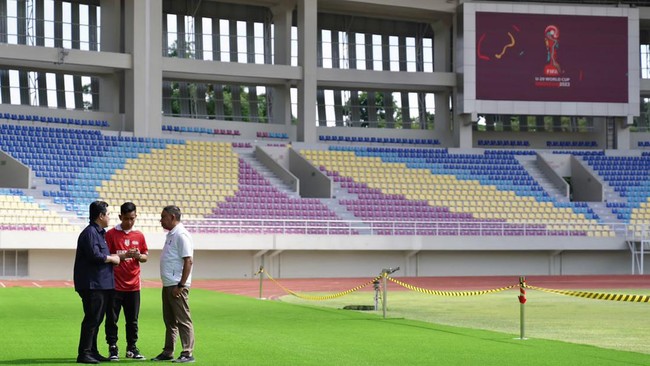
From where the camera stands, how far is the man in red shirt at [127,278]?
12757mm

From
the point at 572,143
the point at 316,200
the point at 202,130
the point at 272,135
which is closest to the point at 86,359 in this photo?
the point at 316,200

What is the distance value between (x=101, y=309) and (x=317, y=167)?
37105 mm

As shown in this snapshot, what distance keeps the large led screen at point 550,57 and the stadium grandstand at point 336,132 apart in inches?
3.6

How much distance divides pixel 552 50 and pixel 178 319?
4207cm

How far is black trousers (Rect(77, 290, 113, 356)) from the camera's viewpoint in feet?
39.8

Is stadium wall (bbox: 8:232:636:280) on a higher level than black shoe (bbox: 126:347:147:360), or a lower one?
A: lower

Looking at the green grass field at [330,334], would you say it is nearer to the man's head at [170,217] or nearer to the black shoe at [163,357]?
the black shoe at [163,357]

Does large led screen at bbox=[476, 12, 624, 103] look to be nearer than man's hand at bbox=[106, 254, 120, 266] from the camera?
No

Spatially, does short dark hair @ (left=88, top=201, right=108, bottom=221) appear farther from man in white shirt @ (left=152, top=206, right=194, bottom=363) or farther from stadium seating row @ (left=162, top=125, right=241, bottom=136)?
stadium seating row @ (left=162, top=125, right=241, bottom=136)

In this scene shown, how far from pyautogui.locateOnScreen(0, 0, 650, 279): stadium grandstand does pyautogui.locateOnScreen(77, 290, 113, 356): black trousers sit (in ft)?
85.4

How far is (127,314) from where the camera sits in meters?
13.1

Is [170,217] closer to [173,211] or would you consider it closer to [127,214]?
[173,211]

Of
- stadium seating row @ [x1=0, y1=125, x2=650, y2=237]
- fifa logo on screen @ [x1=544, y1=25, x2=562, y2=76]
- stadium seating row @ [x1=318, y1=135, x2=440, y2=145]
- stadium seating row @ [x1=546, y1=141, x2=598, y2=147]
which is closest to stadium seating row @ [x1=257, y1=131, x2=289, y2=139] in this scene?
stadium seating row @ [x1=318, y1=135, x2=440, y2=145]

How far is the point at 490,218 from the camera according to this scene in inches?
1854
